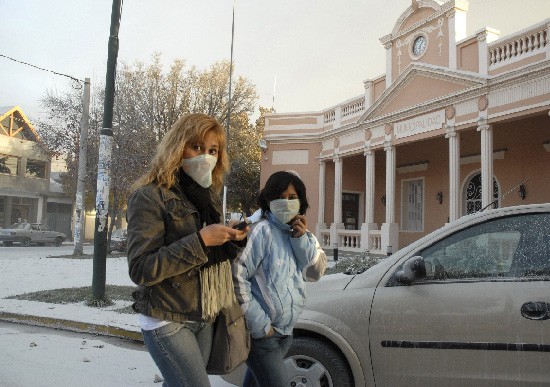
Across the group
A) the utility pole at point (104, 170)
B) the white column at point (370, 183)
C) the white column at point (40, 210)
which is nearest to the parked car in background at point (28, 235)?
the white column at point (40, 210)

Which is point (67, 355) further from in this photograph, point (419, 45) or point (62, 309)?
point (419, 45)

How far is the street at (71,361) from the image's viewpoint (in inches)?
169

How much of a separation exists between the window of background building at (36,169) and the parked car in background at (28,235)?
9.04 metres

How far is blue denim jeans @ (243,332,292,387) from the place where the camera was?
92.3 inches

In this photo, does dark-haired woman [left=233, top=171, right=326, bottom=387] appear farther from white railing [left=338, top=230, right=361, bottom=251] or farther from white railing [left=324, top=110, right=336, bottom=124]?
white railing [left=324, top=110, right=336, bottom=124]

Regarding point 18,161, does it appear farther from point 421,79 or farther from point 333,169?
point 421,79

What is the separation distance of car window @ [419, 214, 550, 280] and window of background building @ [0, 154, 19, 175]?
36984mm

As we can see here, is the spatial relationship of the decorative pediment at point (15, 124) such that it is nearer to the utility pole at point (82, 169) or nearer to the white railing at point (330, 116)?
the utility pole at point (82, 169)

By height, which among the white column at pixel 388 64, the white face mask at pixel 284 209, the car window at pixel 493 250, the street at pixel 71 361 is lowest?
the street at pixel 71 361

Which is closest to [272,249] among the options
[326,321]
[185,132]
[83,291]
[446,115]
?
[185,132]

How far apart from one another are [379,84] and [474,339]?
15899mm

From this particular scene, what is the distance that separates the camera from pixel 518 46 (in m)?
12.6

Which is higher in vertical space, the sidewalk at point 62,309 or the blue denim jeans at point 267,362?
the blue denim jeans at point 267,362

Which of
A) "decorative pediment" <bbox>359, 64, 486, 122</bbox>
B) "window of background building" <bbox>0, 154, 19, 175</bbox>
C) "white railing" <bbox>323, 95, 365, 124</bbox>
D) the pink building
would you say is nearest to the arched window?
the pink building
